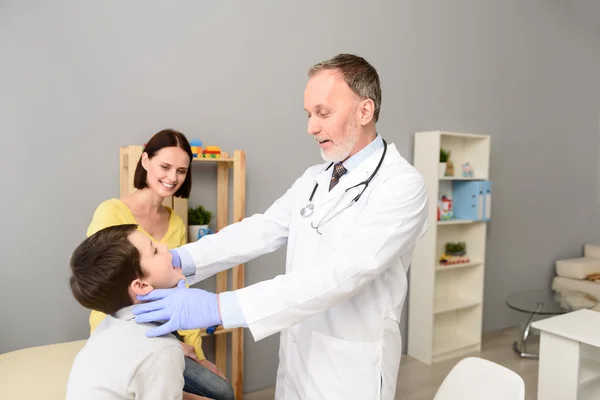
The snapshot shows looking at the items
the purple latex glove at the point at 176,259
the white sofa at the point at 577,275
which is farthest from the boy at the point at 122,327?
the white sofa at the point at 577,275

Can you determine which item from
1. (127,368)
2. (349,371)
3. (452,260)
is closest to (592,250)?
(452,260)

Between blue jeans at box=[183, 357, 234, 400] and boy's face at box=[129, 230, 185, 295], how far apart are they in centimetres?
54

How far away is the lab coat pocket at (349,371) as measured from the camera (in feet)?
4.35

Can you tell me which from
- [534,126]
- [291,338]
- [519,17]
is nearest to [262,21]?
[291,338]

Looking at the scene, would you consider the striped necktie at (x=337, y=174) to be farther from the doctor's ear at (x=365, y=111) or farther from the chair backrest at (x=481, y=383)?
the chair backrest at (x=481, y=383)

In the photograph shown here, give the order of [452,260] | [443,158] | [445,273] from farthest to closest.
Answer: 1. [445,273]
2. [452,260]
3. [443,158]

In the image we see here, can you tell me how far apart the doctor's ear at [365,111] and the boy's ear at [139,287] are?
802mm

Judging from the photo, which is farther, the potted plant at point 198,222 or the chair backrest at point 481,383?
the potted plant at point 198,222

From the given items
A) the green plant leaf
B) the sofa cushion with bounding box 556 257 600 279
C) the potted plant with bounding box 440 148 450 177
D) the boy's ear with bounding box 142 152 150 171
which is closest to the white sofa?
the sofa cushion with bounding box 556 257 600 279

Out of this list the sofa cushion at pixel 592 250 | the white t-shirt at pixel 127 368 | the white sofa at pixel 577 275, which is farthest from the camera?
the sofa cushion at pixel 592 250

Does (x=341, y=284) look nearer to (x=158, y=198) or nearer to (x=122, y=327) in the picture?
(x=122, y=327)

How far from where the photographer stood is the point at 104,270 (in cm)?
116

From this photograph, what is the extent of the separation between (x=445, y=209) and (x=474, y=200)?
0.22 m

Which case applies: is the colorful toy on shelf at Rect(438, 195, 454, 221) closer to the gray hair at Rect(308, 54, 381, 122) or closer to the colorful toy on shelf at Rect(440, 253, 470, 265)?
the colorful toy on shelf at Rect(440, 253, 470, 265)
